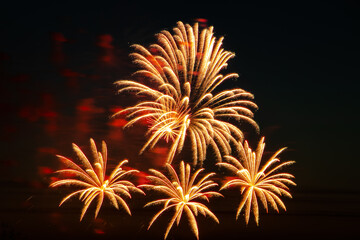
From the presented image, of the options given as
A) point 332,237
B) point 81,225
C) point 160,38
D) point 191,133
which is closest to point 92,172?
point 191,133

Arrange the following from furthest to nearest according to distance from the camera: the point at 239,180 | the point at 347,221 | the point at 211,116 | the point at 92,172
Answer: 1. the point at 347,221
2. the point at 239,180
3. the point at 92,172
4. the point at 211,116

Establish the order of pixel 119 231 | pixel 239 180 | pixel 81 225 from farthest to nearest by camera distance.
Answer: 1. pixel 81 225
2. pixel 119 231
3. pixel 239 180

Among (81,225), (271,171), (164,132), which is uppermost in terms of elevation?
(164,132)

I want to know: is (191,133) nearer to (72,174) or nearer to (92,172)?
(92,172)

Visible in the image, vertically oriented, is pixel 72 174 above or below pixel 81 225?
above

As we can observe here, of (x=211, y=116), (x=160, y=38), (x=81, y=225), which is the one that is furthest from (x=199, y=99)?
(x=81, y=225)

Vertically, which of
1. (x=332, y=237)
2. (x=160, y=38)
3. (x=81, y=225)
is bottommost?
(x=81, y=225)

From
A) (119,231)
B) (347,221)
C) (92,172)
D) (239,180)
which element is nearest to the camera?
(92,172)

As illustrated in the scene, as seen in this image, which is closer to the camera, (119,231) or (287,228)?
(119,231)

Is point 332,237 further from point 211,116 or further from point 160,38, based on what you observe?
point 160,38
